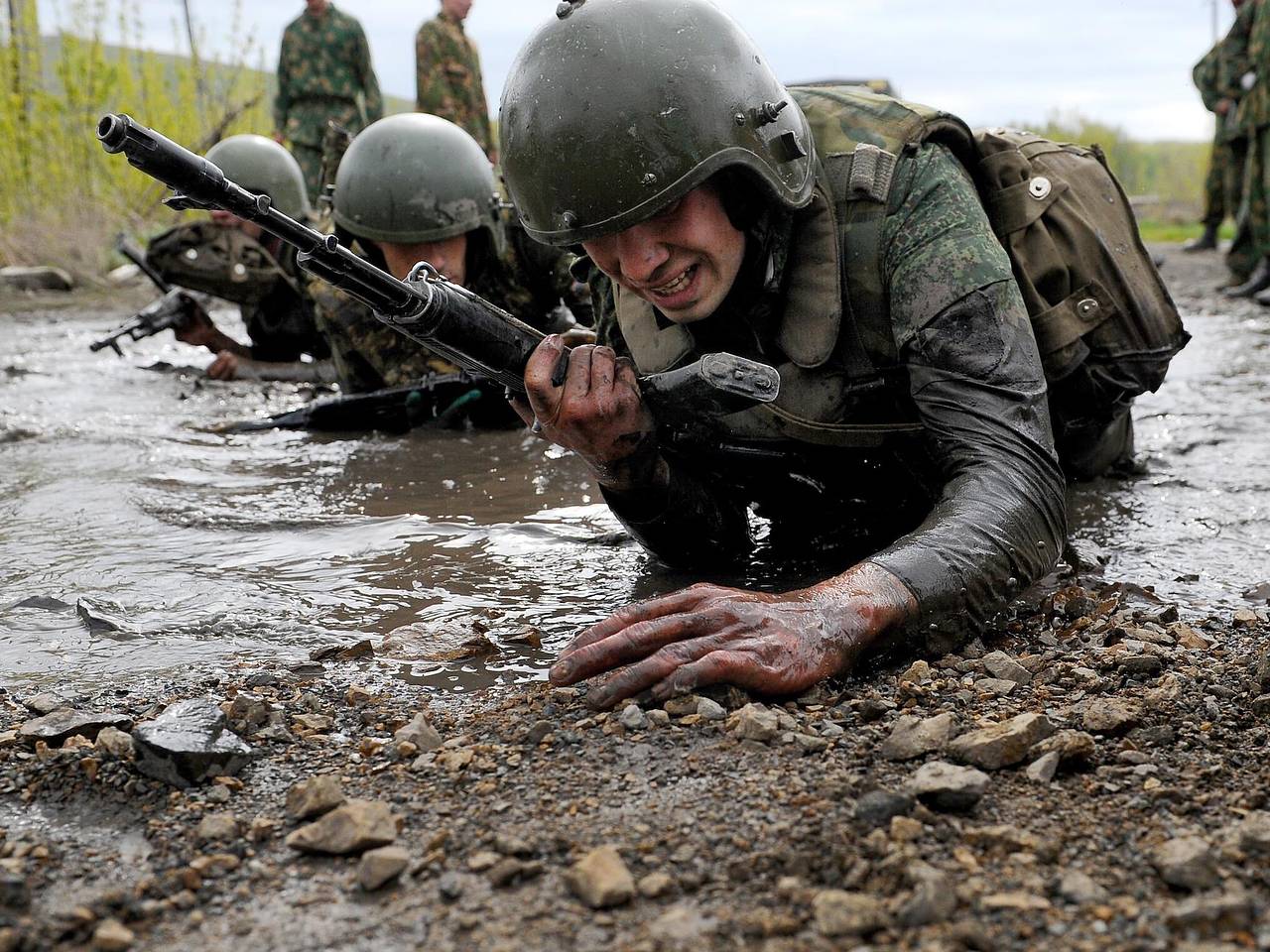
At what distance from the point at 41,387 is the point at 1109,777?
6.19 meters

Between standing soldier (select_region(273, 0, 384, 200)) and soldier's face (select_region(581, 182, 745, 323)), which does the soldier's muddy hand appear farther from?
standing soldier (select_region(273, 0, 384, 200))

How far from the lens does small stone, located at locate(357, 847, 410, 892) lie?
1.68 meters

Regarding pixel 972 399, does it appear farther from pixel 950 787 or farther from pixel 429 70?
pixel 429 70

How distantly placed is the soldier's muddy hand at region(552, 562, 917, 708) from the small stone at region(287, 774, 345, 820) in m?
0.47

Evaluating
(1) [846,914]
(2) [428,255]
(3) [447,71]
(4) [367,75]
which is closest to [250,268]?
(2) [428,255]

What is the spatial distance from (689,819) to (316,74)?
9.21 m

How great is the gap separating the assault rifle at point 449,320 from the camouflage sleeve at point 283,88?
806 cm

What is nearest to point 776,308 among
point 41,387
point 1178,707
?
point 1178,707

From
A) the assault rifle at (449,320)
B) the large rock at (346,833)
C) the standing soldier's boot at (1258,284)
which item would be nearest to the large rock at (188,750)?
the large rock at (346,833)

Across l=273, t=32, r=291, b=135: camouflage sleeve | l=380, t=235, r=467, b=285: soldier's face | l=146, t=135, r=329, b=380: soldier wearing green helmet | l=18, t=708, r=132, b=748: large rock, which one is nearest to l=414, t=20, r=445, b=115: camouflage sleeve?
l=273, t=32, r=291, b=135: camouflage sleeve

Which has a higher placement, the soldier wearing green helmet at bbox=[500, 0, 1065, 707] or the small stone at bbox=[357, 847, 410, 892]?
the soldier wearing green helmet at bbox=[500, 0, 1065, 707]

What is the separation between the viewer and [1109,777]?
6.19 feet

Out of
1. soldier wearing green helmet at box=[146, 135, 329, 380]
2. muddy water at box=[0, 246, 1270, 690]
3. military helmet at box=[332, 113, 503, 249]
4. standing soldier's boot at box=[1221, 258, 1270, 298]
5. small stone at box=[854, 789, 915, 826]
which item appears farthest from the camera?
standing soldier's boot at box=[1221, 258, 1270, 298]

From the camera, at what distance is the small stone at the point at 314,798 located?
188cm
